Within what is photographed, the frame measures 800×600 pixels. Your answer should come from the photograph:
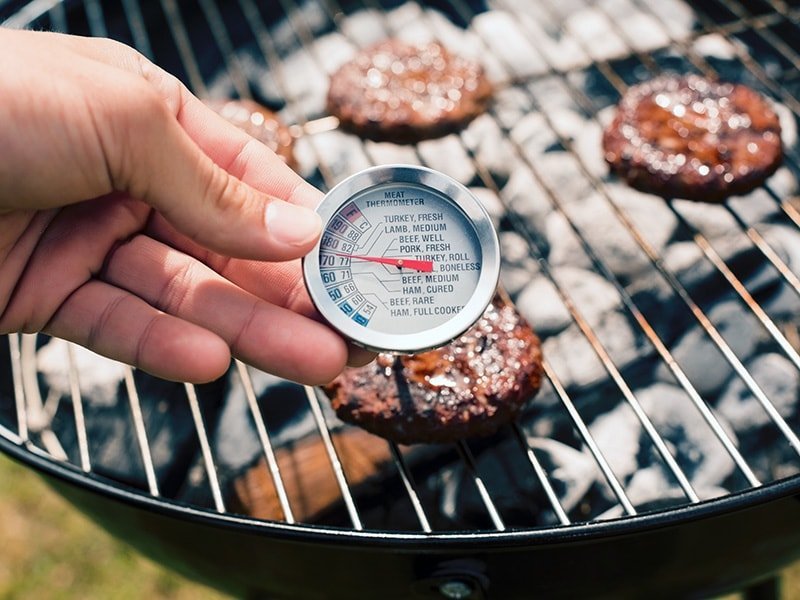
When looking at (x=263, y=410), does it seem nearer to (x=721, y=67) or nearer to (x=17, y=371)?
(x=17, y=371)

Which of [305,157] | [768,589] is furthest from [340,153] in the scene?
[768,589]

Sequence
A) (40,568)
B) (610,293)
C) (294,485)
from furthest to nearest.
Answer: (40,568), (610,293), (294,485)

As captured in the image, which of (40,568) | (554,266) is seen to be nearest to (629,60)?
(554,266)

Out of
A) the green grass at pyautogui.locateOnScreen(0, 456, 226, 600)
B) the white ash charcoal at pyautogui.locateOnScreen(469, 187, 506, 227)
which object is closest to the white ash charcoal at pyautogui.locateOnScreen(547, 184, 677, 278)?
the white ash charcoal at pyautogui.locateOnScreen(469, 187, 506, 227)

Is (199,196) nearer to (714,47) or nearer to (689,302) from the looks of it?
(689,302)

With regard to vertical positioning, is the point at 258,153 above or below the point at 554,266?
above

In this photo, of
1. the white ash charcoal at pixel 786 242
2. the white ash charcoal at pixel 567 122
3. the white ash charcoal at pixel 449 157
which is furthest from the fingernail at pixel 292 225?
the white ash charcoal at pixel 786 242

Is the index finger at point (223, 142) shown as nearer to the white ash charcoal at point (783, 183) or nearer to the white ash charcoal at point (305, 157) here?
the white ash charcoal at point (305, 157)

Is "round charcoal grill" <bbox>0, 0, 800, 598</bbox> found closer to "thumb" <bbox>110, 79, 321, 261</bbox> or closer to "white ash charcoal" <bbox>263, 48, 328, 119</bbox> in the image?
"white ash charcoal" <bbox>263, 48, 328, 119</bbox>
